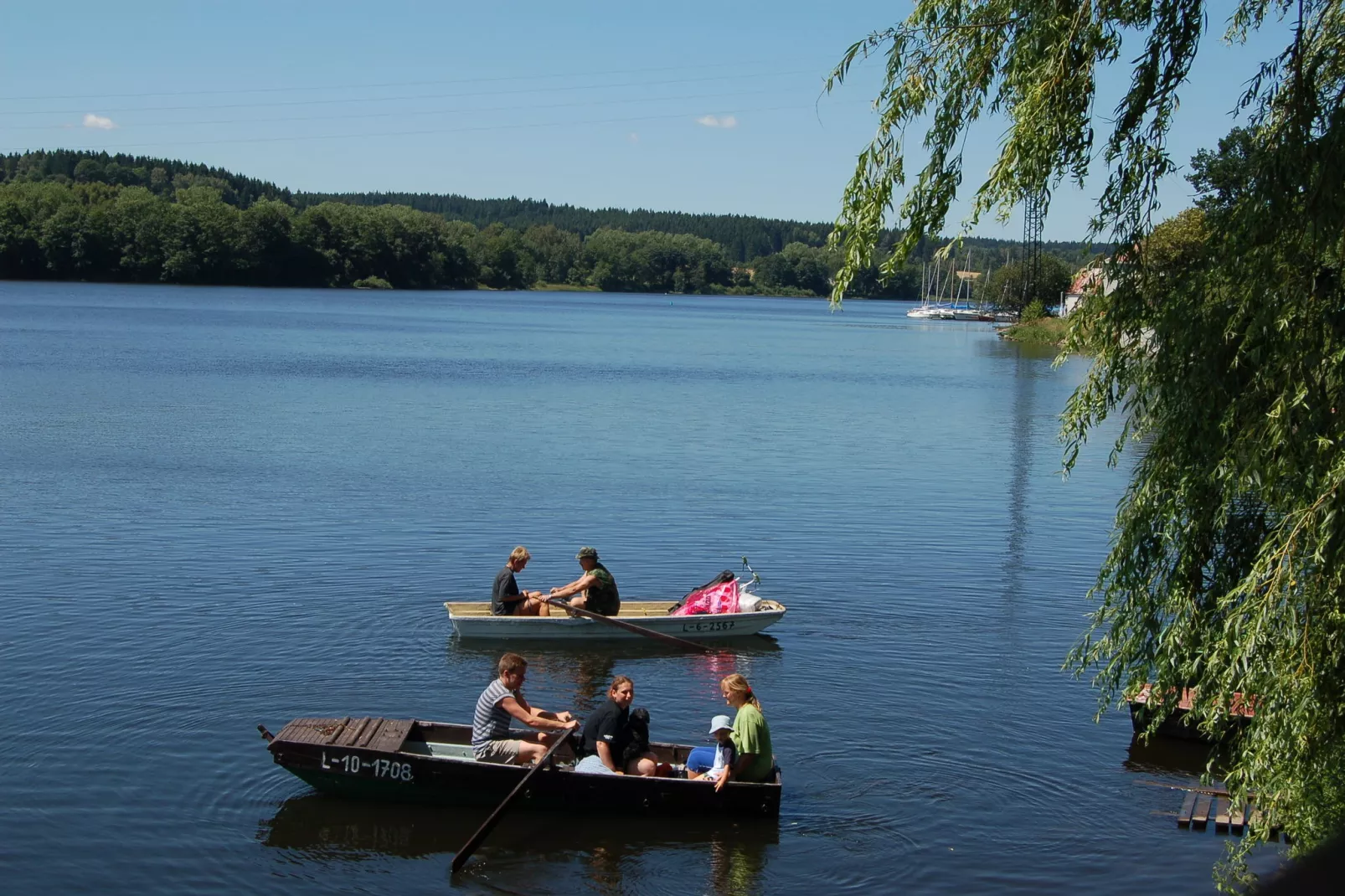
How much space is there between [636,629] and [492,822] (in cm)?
741

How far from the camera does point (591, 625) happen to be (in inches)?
816

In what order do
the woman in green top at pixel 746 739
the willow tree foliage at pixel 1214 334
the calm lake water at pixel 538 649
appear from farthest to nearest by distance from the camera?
the woman in green top at pixel 746 739 → the calm lake water at pixel 538 649 → the willow tree foliage at pixel 1214 334

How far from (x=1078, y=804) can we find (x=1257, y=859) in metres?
2.08

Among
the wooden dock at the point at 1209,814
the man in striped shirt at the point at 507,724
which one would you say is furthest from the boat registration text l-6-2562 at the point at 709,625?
the wooden dock at the point at 1209,814

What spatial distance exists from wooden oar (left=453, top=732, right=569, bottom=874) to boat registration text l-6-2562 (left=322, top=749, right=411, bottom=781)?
3.32ft

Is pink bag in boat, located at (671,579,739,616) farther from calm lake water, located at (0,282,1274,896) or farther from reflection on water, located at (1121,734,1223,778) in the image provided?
reflection on water, located at (1121,734,1223,778)

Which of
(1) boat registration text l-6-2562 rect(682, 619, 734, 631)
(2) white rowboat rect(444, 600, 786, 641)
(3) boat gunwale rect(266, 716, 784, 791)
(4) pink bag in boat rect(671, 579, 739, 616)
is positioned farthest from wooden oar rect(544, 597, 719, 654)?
(3) boat gunwale rect(266, 716, 784, 791)

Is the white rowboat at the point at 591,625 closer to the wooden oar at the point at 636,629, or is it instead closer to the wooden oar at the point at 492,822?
the wooden oar at the point at 636,629

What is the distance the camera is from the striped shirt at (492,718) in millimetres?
14445

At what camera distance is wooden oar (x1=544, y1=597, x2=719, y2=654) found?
808 inches

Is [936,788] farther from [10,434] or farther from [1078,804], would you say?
[10,434]

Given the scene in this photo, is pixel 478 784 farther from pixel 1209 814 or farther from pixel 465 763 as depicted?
pixel 1209 814

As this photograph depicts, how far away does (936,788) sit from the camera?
15.5 meters

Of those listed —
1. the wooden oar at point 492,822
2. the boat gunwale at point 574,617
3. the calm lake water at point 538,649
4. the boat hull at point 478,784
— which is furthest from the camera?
the boat gunwale at point 574,617
